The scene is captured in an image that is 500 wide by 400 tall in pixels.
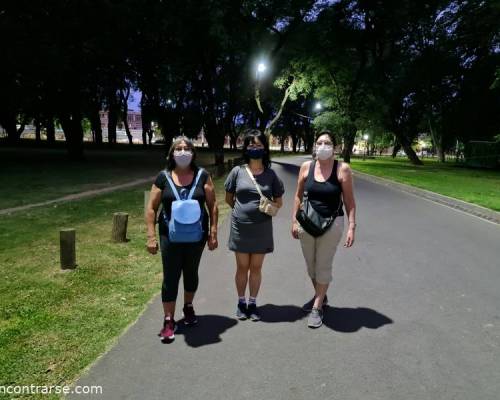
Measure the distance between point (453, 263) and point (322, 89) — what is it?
3113cm

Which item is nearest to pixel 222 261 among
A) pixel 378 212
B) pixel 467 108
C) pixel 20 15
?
pixel 378 212

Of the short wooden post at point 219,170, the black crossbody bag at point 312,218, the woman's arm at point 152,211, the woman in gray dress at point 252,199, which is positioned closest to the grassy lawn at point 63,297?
the woman's arm at point 152,211

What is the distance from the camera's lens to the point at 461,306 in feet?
15.6

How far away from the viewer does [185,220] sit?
3674mm

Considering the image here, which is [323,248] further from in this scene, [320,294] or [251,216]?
[251,216]

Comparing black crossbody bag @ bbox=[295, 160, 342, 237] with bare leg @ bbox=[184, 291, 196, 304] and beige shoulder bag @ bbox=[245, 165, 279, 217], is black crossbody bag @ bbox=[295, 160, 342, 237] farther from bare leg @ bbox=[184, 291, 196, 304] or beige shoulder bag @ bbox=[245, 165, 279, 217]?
bare leg @ bbox=[184, 291, 196, 304]

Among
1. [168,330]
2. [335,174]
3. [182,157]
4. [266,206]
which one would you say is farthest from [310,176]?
[168,330]

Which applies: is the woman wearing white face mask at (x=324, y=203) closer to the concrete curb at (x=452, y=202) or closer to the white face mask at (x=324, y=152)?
the white face mask at (x=324, y=152)

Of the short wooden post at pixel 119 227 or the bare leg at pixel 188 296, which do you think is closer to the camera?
the bare leg at pixel 188 296

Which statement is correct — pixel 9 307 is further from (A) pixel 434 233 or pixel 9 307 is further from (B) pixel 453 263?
(A) pixel 434 233

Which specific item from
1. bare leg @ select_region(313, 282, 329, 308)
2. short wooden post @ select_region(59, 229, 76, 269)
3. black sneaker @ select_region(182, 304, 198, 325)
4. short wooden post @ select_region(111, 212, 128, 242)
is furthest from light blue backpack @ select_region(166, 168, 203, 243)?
short wooden post @ select_region(111, 212, 128, 242)

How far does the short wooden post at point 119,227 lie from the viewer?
751cm

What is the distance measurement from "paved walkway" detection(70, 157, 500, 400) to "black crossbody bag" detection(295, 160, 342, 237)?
3.11 feet

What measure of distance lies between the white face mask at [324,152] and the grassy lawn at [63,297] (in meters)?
2.48
